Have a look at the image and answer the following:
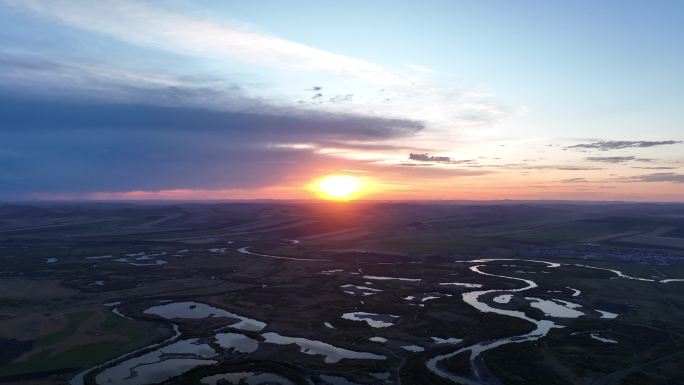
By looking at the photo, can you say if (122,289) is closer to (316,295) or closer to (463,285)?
(316,295)

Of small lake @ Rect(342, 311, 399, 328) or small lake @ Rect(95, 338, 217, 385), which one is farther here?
small lake @ Rect(342, 311, 399, 328)

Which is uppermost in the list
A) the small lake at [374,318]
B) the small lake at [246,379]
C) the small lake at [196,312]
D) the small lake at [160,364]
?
the small lake at [374,318]

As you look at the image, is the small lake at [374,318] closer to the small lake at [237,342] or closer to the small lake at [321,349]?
the small lake at [321,349]

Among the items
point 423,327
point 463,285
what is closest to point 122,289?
point 423,327

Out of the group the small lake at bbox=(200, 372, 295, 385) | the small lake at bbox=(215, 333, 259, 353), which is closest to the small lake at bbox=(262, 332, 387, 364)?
the small lake at bbox=(215, 333, 259, 353)

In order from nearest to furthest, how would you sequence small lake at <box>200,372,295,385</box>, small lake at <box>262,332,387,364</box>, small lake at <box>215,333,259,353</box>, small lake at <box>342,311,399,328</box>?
small lake at <box>200,372,295,385</box> < small lake at <box>262,332,387,364</box> < small lake at <box>215,333,259,353</box> < small lake at <box>342,311,399,328</box>

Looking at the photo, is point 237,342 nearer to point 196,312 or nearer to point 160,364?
point 160,364

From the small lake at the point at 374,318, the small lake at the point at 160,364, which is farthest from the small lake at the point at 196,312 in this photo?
the small lake at the point at 374,318

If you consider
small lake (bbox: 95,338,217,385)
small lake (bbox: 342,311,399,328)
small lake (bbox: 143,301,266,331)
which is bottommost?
small lake (bbox: 143,301,266,331)

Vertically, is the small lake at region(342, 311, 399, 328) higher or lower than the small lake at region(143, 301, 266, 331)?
higher

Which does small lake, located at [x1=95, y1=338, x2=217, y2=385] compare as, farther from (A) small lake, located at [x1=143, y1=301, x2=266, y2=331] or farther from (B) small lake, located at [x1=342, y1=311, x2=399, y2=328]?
(B) small lake, located at [x1=342, y1=311, x2=399, y2=328]

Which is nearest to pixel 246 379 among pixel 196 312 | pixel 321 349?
pixel 321 349

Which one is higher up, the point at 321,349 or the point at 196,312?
the point at 321,349
